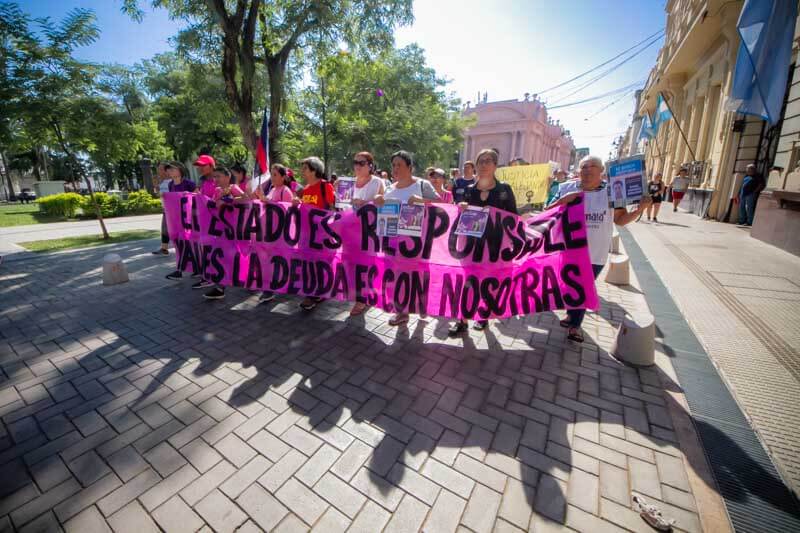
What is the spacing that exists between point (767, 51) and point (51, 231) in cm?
1992

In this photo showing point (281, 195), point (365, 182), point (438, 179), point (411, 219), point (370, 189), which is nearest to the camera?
point (411, 219)

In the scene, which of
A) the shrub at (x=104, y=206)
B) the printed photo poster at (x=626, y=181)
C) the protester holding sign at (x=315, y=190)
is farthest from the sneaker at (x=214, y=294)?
the shrub at (x=104, y=206)

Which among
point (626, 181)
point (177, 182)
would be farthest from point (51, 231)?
point (626, 181)

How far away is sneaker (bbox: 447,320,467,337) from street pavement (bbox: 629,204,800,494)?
2511 mm

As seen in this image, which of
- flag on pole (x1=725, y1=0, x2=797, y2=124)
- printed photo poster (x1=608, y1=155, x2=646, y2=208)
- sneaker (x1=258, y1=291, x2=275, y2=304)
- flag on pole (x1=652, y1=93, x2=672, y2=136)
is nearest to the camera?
printed photo poster (x1=608, y1=155, x2=646, y2=208)

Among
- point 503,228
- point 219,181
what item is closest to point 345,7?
point 219,181

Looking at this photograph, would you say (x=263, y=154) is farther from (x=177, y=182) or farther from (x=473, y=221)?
(x=473, y=221)

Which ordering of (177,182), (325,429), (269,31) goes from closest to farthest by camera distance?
(325,429) → (177,182) → (269,31)

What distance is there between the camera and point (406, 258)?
3.99 metres

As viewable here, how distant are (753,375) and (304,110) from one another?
2073cm

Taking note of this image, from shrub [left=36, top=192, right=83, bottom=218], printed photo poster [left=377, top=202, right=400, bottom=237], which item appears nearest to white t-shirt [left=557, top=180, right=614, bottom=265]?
printed photo poster [left=377, top=202, right=400, bottom=237]

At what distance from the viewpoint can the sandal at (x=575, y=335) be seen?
4.00 meters

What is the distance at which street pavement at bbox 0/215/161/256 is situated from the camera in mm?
9867

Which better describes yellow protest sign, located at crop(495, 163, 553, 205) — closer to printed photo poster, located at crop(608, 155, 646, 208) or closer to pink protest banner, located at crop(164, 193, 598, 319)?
printed photo poster, located at crop(608, 155, 646, 208)
